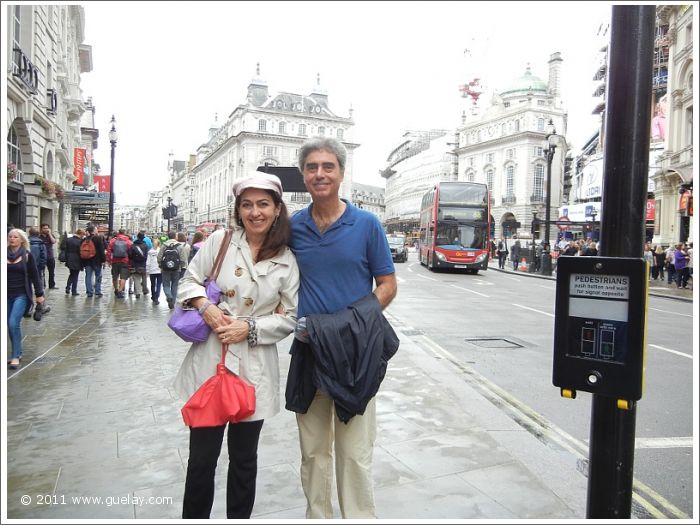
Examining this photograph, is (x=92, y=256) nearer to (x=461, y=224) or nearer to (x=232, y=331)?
(x=232, y=331)

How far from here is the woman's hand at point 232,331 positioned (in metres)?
2.54

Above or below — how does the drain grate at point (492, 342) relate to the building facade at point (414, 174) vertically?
below

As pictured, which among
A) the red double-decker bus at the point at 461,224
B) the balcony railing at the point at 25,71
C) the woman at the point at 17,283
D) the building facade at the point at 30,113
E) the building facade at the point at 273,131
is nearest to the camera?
the woman at the point at 17,283

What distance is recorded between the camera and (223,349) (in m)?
2.61

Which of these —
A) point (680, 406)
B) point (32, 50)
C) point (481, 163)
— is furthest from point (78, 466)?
point (481, 163)

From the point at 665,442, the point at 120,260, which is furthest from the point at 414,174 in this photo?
the point at 665,442

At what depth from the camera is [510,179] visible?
3046 inches

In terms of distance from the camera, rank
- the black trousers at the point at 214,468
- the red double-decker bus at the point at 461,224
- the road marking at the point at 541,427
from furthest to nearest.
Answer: the red double-decker bus at the point at 461,224
the road marking at the point at 541,427
the black trousers at the point at 214,468

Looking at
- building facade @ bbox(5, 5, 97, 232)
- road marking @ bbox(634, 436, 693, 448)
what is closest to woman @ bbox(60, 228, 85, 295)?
building facade @ bbox(5, 5, 97, 232)

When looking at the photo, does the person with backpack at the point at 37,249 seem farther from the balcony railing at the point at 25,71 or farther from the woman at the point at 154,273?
the balcony railing at the point at 25,71

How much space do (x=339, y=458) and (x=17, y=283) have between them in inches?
222

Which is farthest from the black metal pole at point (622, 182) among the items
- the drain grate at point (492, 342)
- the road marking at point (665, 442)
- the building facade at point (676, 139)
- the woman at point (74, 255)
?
the building facade at point (676, 139)

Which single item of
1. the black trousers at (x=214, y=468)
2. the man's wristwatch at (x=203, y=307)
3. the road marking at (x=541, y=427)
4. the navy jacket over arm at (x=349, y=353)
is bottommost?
the road marking at (x=541, y=427)

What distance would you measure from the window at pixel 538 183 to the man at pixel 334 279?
76.3 m
